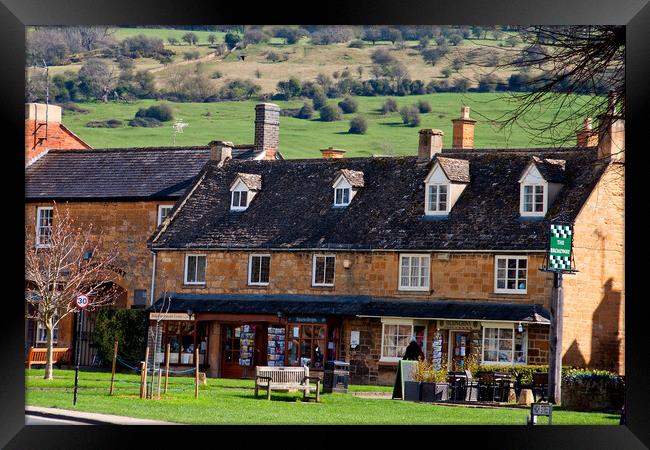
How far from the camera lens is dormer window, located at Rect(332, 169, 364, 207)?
51000mm

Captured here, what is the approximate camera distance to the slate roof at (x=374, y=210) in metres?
45.9

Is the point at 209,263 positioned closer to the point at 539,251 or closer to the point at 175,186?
the point at 175,186

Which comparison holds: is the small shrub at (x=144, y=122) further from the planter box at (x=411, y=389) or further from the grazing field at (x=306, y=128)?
the planter box at (x=411, y=389)

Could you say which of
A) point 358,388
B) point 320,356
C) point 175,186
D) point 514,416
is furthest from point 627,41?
point 175,186

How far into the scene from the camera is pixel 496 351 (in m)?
44.2

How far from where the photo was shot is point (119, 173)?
57562mm

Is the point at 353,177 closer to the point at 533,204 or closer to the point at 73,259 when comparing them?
the point at 533,204

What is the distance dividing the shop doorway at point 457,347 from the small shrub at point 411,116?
54.4 metres

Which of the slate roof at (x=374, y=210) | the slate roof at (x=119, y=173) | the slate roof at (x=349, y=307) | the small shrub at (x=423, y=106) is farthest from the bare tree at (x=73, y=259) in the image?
the small shrub at (x=423, y=106)

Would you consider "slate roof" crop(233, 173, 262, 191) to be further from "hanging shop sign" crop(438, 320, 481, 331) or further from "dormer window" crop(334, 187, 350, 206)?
"hanging shop sign" crop(438, 320, 481, 331)

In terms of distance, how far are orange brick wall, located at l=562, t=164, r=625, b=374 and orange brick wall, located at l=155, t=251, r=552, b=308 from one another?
1219 mm

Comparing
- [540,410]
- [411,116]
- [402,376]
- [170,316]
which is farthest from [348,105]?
[540,410]

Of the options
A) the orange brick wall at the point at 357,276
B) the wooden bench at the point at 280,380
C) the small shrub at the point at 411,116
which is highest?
the small shrub at the point at 411,116
